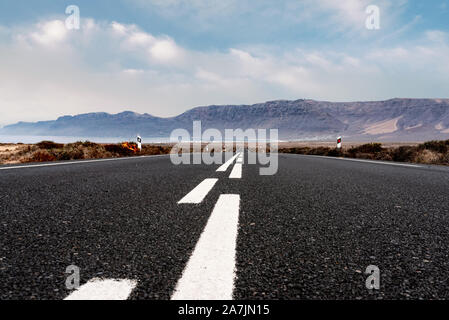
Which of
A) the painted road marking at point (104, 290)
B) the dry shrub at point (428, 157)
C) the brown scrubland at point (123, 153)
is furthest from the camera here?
the brown scrubland at point (123, 153)

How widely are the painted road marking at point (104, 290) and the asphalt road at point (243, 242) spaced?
39 millimetres

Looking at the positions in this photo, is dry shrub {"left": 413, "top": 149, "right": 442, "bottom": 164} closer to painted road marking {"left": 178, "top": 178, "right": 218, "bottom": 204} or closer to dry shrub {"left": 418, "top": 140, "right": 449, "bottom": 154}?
dry shrub {"left": 418, "top": 140, "right": 449, "bottom": 154}

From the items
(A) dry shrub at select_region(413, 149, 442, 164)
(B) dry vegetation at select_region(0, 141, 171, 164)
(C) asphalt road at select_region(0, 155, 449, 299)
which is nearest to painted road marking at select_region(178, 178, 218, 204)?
(C) asphalt road at select_region(0, 155, 449, 299)

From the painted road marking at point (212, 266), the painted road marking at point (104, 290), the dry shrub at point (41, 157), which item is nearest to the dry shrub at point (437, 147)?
A: the painted road marking at point (212, 266)

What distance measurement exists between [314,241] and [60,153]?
14056 millimetres

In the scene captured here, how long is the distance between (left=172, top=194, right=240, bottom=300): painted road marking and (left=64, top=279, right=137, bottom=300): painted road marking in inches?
9.3

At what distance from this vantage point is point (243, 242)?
2.25m

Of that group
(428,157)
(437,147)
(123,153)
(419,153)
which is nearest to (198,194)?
(428,157)

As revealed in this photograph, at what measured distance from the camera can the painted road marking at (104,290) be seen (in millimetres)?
1439

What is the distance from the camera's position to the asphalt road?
1604 mm

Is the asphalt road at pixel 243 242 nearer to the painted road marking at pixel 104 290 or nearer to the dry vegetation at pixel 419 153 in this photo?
the painted road marking at pixel 104 290

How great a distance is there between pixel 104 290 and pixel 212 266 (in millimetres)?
580
